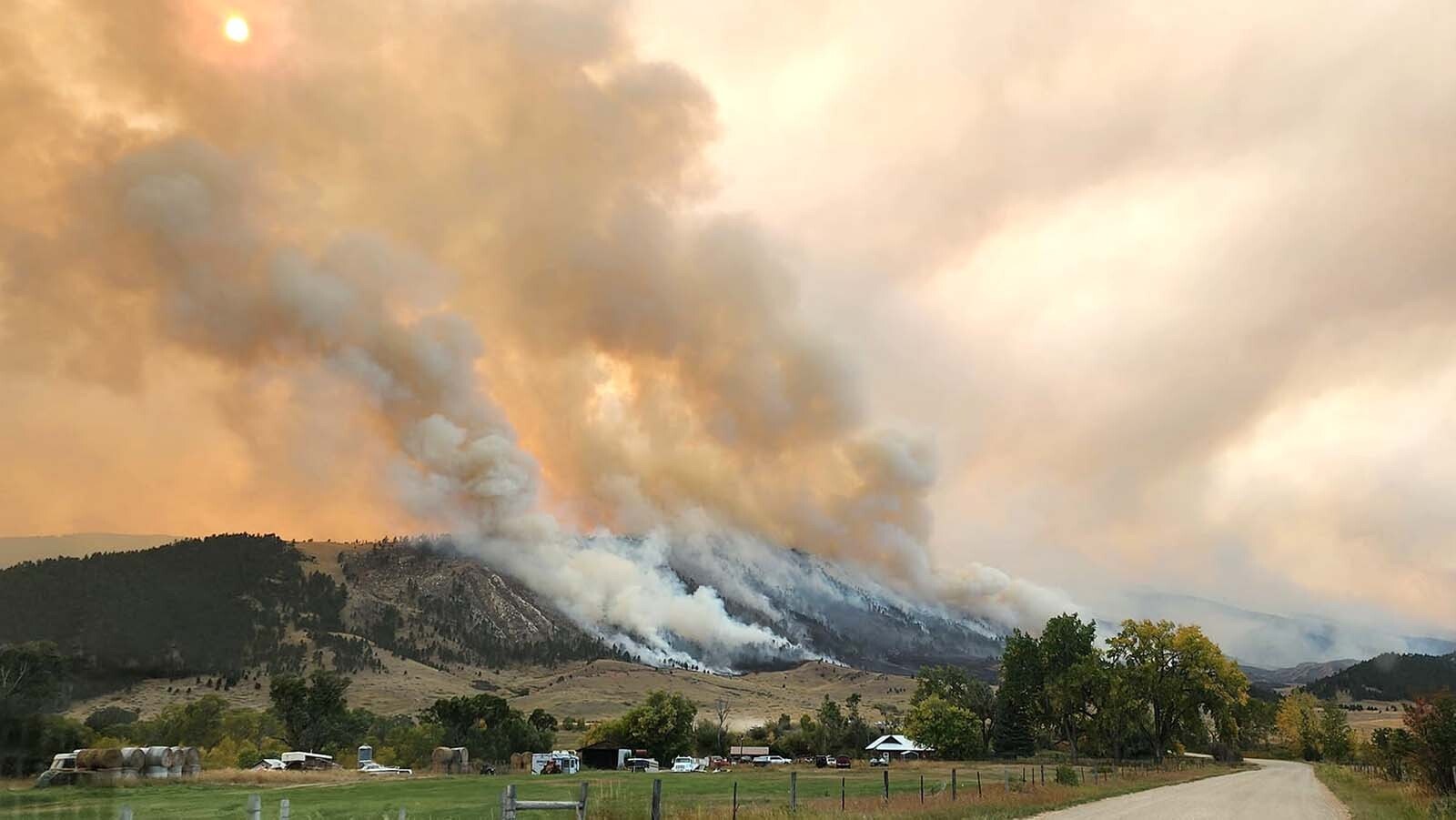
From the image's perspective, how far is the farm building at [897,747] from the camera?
136 m

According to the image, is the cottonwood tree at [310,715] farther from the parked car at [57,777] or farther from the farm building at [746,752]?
the parked car at [57,777]

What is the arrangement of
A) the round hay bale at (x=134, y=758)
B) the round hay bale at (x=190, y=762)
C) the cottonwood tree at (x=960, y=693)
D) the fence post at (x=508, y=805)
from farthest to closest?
the cottonwood tree at (x=960, y=693) < the round hay bale at (x=190, y=762) < the round hay bale at (x=134, y=758) < the fence post at (x=508, y=805)

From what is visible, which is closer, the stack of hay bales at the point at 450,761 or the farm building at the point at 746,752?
the stack of hay bales at the point at 450,761

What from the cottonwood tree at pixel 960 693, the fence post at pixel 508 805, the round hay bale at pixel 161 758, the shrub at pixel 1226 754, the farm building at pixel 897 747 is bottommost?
the farm building at pixel 897 747

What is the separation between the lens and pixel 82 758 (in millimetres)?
71375

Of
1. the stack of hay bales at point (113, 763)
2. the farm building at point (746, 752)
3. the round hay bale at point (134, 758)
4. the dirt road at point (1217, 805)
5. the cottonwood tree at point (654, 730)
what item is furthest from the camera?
the farm building at point (746, 752)

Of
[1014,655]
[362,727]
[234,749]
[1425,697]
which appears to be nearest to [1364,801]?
[1425,697]

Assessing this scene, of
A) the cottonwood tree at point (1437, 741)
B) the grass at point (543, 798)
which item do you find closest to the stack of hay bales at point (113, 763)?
the grass at point (543, 798)

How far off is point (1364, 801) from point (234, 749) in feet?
382

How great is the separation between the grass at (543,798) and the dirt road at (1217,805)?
6.51 ft

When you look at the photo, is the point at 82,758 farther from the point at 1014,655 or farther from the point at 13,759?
the point at 1014,655

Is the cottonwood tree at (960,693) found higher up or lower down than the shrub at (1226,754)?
higher up

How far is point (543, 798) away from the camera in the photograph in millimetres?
52406

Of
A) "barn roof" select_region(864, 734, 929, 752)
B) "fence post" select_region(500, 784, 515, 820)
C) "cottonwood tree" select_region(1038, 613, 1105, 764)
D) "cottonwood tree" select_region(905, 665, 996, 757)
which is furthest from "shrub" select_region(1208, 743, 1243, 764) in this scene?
"fence post" select_region(500, 784, 515, 820)
